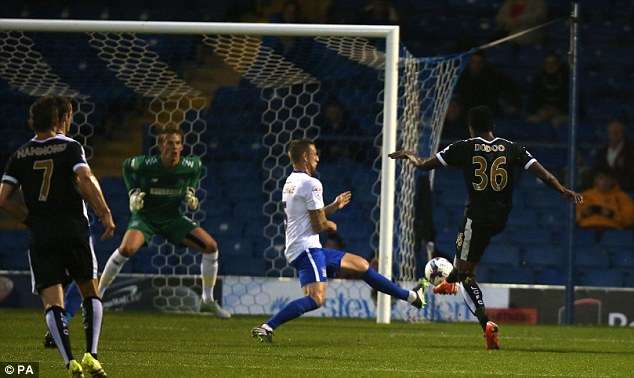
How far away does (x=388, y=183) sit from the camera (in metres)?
13.9

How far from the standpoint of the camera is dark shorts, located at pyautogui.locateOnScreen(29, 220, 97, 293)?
7.86 m

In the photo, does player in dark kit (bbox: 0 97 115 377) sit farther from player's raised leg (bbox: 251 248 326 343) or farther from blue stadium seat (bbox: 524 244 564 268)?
blue stadium seat (bbox: 524 244 564 268)

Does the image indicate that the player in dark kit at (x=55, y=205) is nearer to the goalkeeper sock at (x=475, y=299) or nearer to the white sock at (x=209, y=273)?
the goalkeeper sock at (x=475, y=299)

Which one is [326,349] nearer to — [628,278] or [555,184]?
[555,184]

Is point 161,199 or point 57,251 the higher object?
point 161,199

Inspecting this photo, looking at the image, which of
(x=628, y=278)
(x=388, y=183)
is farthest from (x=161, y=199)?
(x=628, y=278)

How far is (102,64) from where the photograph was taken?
55.3ft

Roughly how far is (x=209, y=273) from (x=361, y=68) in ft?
11.8

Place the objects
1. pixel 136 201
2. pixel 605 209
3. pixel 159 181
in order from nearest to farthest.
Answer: pixel 136 201 → pixel 159 181 → pixel 605 209

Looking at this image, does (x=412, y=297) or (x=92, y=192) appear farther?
(x=412, y=297)

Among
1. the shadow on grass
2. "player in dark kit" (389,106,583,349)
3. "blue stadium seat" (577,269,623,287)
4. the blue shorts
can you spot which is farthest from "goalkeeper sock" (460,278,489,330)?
"blue stadium seat" (577,269,623,287)

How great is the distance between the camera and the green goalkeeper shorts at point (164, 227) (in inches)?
542

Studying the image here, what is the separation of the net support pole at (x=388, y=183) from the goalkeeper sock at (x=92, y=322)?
606cm

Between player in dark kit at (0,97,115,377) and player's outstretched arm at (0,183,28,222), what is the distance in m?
0.10
